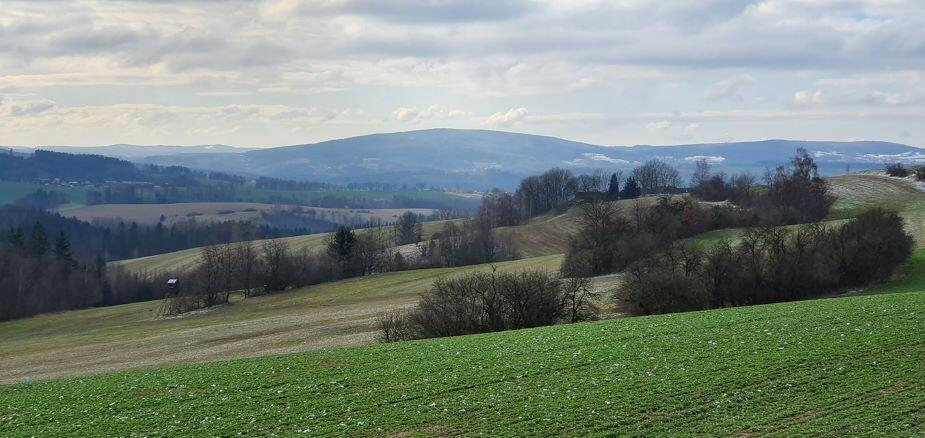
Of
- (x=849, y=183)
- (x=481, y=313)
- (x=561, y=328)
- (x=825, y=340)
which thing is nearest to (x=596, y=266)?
(x=481, y=313)

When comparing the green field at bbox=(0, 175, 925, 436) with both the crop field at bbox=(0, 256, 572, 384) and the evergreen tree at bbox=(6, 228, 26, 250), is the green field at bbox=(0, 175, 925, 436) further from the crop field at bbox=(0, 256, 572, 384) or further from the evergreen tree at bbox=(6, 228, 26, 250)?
the evergreen tree at bbox=(6, 228, 26, 250)

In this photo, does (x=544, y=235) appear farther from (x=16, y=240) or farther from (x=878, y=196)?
(x=16, y=240)

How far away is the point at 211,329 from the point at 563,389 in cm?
5039

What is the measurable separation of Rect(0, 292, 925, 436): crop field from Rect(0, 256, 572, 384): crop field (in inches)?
715

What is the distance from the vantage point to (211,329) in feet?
217

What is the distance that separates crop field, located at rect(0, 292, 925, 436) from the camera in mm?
19453

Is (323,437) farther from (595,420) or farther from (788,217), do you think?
(788,217)

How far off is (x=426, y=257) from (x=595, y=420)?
101 m

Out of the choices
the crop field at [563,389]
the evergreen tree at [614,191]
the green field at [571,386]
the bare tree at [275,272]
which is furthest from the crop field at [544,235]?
the crop field at [563,389]

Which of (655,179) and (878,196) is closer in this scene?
(878,196)

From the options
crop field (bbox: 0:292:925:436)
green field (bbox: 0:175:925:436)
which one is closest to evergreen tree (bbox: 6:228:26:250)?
crop field (bbox: 0:292:925:436)

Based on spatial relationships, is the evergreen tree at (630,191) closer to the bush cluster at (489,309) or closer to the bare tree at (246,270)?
the bare tree at (246,270)

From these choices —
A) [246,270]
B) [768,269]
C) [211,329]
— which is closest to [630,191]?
[246,270]

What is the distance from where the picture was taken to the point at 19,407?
1003 inches
